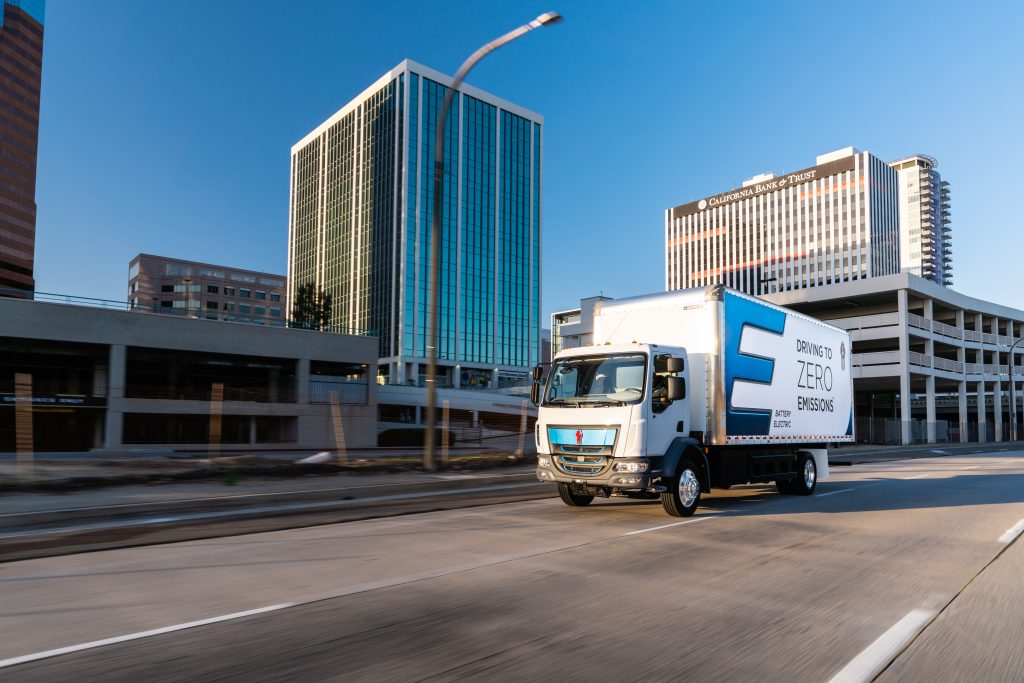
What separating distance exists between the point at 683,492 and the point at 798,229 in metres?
164

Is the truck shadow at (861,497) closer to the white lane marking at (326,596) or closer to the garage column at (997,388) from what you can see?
the white lane marking at (326,596)

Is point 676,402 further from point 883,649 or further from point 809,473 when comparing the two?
point 883,649

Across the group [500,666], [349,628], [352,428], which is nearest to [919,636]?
[500,666]

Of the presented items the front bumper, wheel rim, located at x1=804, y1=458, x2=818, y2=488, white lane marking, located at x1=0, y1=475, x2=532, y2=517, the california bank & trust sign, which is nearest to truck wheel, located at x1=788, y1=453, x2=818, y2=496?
wheel rim, located at x1=804, y1=458, x2=818, y2=488

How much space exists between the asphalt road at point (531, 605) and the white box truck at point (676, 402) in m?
0.95

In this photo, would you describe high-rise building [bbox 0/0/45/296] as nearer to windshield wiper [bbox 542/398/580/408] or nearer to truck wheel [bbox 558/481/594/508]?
truck wheel [bbox 558/481/594/508]

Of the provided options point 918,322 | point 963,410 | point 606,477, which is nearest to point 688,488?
point 606,477

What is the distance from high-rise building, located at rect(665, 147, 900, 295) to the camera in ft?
494

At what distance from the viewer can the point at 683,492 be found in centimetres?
1040

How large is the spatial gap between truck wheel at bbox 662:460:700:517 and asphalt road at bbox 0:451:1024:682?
2.51ft

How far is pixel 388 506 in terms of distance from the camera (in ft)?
38.9

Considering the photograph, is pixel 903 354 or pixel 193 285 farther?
pixel 193 285

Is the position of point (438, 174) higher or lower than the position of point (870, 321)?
lower

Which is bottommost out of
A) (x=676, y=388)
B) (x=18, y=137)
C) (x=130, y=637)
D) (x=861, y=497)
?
(x=861, y=497)
